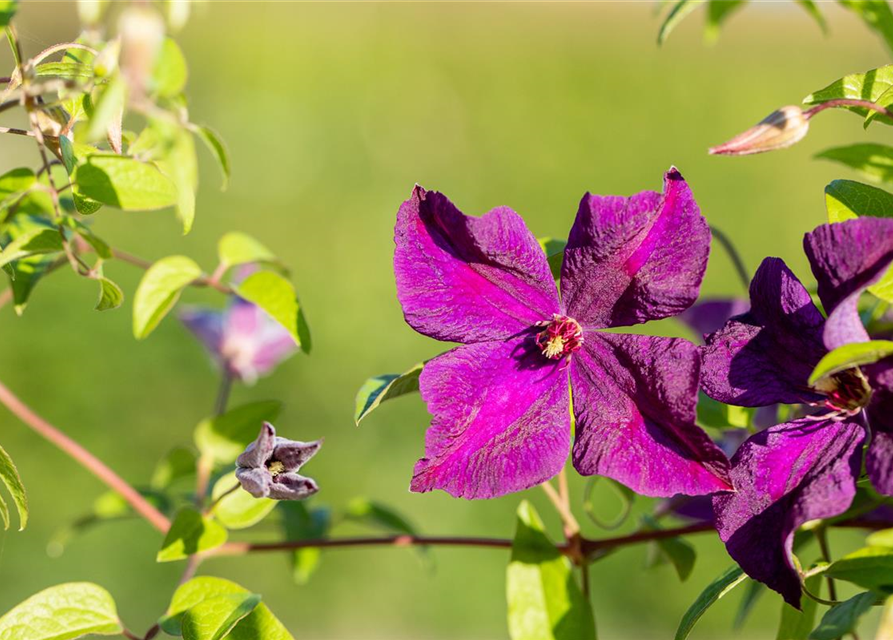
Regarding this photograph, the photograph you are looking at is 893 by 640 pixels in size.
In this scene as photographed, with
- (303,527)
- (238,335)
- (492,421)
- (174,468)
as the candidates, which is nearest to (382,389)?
(492,421)

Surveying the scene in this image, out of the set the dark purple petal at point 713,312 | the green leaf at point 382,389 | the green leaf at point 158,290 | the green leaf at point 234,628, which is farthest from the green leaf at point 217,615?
the dark purple petal at point 713,312

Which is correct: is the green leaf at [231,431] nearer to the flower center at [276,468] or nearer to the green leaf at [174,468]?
the green leaf at [174,468]

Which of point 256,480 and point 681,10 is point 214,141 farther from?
point 681,10

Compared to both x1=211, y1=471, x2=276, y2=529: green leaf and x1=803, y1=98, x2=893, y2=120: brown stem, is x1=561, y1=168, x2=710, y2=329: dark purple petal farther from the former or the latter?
x1=211, y1=471, x2=276, y2=529: green leaf

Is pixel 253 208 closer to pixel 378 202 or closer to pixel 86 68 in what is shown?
pixel 378 202

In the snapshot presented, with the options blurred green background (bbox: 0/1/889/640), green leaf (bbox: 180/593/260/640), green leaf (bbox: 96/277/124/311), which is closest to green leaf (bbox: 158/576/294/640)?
green leaf (bbox: 180/593/260/640)
